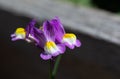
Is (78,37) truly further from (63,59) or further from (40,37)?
(40,37)

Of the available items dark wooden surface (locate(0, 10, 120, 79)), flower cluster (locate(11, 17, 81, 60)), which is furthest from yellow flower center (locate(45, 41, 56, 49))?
dark wooden surface (locate(0, 10, 120, 79))

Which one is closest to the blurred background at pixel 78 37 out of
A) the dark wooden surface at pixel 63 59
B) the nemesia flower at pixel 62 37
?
the dark wooden surface at pixel 63 59

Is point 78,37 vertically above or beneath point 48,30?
beneath

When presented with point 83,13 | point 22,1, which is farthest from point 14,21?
point 83,13

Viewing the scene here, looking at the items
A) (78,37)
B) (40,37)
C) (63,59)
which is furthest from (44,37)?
(63,59)

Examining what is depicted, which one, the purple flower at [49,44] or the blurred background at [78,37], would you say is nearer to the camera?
the purple flower at [49,44]

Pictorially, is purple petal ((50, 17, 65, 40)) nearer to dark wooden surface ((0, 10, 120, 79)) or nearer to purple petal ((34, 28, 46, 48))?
purple petal ((34, 28, 46, 48))

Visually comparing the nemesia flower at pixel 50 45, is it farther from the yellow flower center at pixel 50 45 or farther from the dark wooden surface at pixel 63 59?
the dark wooden surface at pixel 63 59

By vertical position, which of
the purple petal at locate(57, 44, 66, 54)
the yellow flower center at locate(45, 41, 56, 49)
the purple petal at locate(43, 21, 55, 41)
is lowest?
the purple petal at locate(57, 44, 66, 54)
